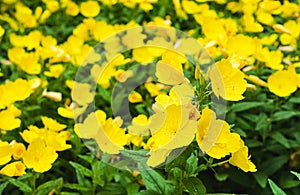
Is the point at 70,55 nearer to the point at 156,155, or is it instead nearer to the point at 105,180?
the point at 105,180

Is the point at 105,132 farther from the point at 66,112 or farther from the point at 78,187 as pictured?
the point at 66,112

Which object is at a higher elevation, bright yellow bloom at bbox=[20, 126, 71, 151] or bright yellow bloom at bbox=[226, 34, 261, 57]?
bright yellow bloom at bbox=[20, 126, 71, 151]

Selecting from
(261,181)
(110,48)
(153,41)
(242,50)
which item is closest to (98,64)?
(110,48)

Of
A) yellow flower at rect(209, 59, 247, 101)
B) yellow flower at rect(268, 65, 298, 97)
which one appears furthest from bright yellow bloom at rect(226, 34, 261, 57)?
yellow flower at rect(209, 59, 247, 101)

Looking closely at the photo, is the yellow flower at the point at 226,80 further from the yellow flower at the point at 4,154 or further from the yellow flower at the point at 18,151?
the yellow flower at the point at 18,151

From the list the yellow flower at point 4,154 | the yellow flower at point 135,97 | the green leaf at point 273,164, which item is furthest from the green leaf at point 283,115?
the yellow flower at point 4,154

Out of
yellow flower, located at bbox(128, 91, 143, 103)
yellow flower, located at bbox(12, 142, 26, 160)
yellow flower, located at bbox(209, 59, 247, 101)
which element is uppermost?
yellow flower, located at bbox(209, 59, 247, 101)

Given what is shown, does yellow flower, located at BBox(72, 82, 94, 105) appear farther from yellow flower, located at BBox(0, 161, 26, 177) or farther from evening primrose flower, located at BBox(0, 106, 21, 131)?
yellow flower, located at BBox(0, 161, 26, 177)

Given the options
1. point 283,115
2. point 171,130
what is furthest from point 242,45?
point 171,130
